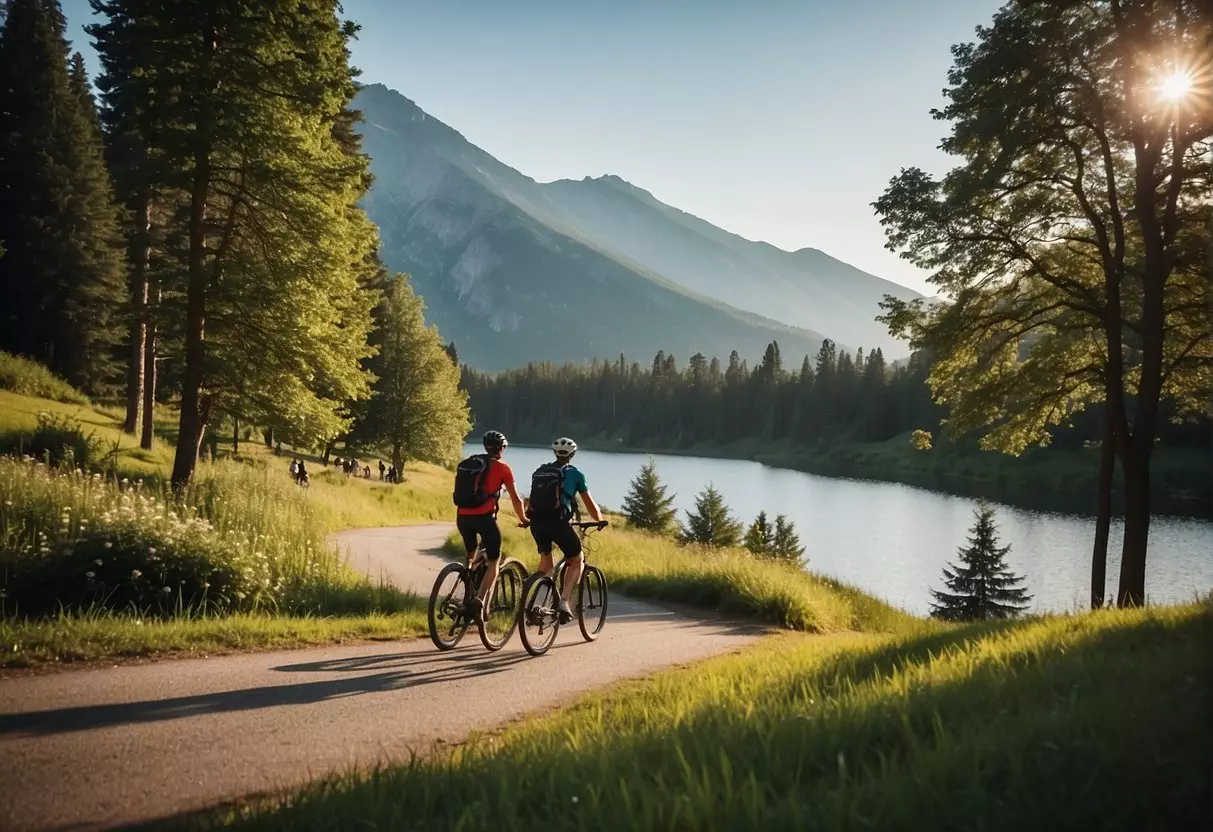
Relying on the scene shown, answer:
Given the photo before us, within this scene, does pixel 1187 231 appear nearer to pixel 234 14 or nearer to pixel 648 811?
pixel 648 811

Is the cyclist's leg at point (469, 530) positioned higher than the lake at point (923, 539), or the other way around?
the cyclist's leg at point (469, 530)

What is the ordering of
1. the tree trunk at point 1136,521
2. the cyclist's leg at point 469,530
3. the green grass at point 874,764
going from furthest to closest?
the tree trunk at point 1136,521
the cyclist's leg at point 469,530
the green grass at point 874,764

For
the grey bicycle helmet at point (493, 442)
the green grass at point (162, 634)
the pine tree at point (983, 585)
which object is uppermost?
the grey bicycle helmet at point (493, 442)

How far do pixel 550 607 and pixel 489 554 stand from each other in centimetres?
105

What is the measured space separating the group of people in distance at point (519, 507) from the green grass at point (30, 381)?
24.8 m

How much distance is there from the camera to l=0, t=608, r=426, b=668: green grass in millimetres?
6488

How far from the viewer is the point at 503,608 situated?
9398mm

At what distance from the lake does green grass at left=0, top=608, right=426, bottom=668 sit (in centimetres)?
1830

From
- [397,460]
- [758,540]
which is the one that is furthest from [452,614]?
[397,460]

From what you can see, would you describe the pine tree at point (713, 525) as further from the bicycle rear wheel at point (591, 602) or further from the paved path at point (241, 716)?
the paved path at point (241, 716)

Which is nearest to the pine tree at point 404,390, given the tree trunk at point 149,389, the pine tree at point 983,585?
the tree trunk at point 149,389

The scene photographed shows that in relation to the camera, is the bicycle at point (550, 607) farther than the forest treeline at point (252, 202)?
No

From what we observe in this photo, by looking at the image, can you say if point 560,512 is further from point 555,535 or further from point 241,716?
point 241,716

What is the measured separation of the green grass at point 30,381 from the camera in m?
25.7
